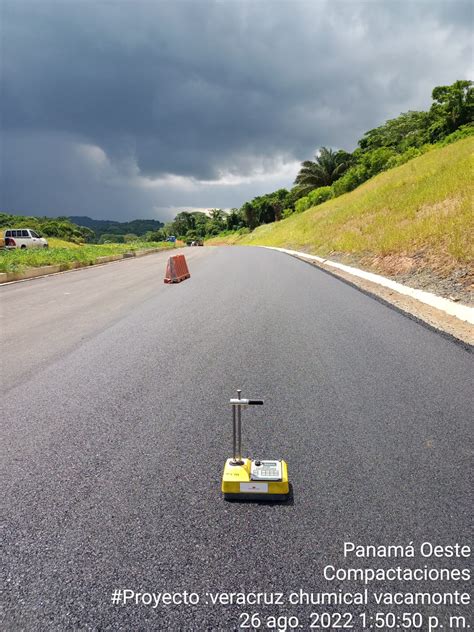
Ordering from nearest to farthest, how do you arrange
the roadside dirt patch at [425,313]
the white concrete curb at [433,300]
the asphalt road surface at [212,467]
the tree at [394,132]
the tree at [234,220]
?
the asphalt road surface at [212,467]
the roadside dirt patch at [425,313]
the white concrete curb at [433,300]
the tree at [394,132]
the tree at [234,220]

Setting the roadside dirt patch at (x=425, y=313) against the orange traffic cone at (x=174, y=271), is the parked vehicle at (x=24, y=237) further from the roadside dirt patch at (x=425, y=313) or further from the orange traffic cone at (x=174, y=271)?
the roadside dirt patch at (x=425, y=313)

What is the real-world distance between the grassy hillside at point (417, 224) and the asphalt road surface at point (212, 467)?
22.0ft

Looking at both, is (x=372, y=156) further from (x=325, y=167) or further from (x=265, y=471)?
(x=265, y=471)

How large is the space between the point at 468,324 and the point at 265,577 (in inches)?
241

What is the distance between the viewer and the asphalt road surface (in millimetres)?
1877

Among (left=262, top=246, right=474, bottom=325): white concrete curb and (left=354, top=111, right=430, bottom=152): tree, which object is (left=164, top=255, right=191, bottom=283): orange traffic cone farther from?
(left=354, top=111, right=430, bottom=152): tree

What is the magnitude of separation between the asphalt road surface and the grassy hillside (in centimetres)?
672

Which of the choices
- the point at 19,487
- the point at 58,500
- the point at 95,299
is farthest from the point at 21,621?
the point at 95,299

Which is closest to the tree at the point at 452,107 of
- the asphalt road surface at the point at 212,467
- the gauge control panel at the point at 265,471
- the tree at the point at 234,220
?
the asphalt road surface at the point at 212,467

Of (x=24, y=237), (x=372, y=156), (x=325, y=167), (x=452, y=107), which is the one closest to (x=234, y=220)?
(x=325, y=167)

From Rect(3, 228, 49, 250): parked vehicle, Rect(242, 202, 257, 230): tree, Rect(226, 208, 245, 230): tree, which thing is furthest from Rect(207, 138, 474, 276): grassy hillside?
Rect(226, 208, 245, 230): tree

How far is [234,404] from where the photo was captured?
8.07 ft

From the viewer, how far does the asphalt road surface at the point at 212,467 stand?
1.88m

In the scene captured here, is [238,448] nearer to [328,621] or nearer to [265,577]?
[265,577]
